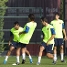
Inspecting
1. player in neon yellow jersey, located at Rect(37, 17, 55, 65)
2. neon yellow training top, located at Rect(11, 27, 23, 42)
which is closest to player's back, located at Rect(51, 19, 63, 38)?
neon yellow training top, located at Rect(11, 27, 23, 42)

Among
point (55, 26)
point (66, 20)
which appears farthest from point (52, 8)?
point (55, 26)

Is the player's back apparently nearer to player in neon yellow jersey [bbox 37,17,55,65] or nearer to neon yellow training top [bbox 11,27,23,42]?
neon yellow training top [bbox 11,27,23,42]

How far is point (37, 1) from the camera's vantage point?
86.8ft

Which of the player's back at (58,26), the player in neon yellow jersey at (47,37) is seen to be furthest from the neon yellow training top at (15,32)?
the player in neon yellow jersey at (47,37)

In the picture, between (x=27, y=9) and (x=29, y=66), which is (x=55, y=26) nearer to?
(x=29, y=66)

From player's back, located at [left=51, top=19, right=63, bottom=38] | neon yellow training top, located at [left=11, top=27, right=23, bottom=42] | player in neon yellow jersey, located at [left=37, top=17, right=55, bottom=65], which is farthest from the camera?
player's back, located at [left=51, top=19, right=63, bottom=38]

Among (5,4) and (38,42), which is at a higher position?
(5,4)

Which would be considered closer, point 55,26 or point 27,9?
Result: point 55,26

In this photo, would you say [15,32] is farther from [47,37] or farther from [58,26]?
[47,37]

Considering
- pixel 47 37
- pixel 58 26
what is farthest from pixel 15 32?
pixel 47 37

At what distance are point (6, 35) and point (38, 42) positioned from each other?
1696 mm

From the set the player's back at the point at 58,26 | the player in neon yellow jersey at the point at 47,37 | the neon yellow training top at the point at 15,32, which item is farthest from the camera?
the player's back at the point at 58,26

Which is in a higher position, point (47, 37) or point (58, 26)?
point (58, 26)

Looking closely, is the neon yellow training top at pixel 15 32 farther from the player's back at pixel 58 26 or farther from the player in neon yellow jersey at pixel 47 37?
the player in neon yellow jersey at pixel 47 37
